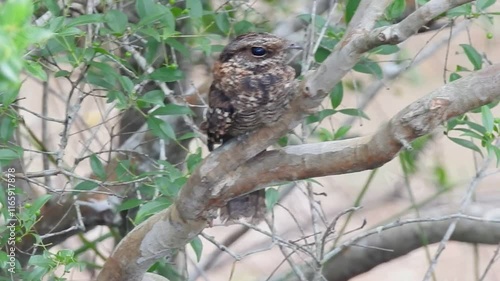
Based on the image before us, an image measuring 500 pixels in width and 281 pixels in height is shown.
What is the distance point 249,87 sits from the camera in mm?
1818

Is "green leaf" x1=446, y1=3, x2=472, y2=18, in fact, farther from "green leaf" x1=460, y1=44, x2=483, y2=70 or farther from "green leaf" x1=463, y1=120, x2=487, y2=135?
"green leaf" x1=463, y1=120, x2=487, y2=135

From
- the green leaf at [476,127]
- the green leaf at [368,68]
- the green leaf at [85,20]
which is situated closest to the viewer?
the green leaf at [85,20]

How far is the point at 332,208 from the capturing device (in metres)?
4.90

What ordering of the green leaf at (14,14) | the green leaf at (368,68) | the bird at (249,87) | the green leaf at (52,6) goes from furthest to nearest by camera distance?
the green leaf at (368,68)
the green leaf at (52,6)
the bird at (249,87)
the green leaf at (14,14)

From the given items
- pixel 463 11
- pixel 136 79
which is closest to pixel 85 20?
pixel 136 79

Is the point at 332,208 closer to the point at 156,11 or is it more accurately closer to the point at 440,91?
the point at 156,11

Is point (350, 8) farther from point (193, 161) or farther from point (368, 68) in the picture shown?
point (193, 161)

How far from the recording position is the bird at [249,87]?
174cm

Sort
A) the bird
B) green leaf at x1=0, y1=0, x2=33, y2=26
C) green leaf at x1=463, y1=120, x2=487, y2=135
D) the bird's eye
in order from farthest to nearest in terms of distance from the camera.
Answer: green leaf at x1=463, y1=120, x2=487, y2=135 → the bird's eye → the bird → green leaf at x1=0, y1=0, x2=33, y2=26

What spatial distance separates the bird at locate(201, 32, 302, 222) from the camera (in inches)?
68.5

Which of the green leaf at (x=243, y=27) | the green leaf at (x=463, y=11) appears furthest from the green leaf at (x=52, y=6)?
the green leaf at (x=463, y=11)

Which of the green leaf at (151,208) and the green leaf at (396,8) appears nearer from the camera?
the green leaf at (151,208)

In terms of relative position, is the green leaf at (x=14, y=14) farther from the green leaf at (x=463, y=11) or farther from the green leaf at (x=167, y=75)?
the green leaf at (x=463, y=11)

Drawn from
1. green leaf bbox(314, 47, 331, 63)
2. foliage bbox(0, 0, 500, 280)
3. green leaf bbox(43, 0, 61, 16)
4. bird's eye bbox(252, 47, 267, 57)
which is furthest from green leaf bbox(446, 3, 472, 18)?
green leaf bbox(43, 0, 61, 16)
